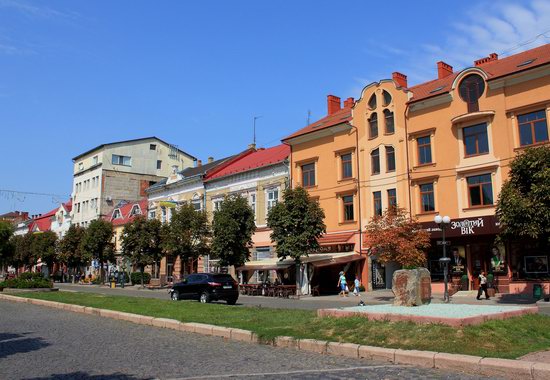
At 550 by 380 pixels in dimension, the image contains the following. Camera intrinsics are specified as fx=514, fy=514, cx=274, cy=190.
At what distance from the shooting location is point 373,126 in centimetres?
3612

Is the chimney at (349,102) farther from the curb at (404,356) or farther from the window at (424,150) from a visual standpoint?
the curb at (404,356)

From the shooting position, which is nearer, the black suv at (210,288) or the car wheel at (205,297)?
the black suv at (210,288)

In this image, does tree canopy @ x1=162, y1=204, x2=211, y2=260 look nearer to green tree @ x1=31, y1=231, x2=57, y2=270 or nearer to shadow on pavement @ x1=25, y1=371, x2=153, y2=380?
green tree @ x1=31, y1=231, x2=57, y2=270

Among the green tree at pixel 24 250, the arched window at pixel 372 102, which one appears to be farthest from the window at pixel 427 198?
the green tree at pixel 24 250

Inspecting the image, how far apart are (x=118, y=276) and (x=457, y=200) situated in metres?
A: 38.2

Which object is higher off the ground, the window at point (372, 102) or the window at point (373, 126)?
the window at point (372, 102)

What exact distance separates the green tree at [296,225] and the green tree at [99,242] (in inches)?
1092

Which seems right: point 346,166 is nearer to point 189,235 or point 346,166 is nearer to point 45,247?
point 189,235

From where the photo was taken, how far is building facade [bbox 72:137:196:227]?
7081 centimetres

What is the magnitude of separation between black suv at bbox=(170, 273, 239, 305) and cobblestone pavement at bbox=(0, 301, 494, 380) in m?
12.6

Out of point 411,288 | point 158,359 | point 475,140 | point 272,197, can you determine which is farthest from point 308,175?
point 158,359

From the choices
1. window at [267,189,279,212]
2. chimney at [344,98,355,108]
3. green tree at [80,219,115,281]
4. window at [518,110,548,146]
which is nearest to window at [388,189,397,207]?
window at [518,110,548,146]

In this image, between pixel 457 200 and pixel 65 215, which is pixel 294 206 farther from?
pixel 65 215

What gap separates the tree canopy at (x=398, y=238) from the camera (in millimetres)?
28094
